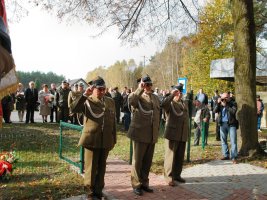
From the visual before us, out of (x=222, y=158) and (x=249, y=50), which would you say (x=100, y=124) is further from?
(x=249, y=50)

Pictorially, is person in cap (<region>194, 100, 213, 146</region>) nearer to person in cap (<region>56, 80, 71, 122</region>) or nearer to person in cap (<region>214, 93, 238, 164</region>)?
person in cap (<region>214, 93, 238, 164</region>)

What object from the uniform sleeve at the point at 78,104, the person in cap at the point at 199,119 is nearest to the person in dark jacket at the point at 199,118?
the person in cap at the point at 199,119

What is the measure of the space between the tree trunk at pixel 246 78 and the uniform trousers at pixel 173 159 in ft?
11.8

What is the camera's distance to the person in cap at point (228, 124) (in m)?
9.59

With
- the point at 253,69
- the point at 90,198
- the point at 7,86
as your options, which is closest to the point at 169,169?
the point at 90,198

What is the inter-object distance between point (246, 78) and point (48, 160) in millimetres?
6050

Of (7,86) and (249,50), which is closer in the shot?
(7,86)

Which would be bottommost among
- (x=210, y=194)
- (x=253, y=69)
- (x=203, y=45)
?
(x=210, y=194)

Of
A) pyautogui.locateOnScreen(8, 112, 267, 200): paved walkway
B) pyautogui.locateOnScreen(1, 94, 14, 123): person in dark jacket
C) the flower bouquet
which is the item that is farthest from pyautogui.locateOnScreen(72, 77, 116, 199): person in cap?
pyautogui.locateOnScreen(1, 94, 14, 123): person in dark jacket

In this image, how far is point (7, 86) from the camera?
3729 mm

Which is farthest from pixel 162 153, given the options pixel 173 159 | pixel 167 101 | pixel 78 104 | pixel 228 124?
pixel 78 104

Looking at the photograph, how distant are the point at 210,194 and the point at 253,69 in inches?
197

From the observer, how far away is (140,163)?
253 inches

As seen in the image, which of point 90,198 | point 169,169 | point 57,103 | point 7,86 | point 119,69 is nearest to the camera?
point 7,86
